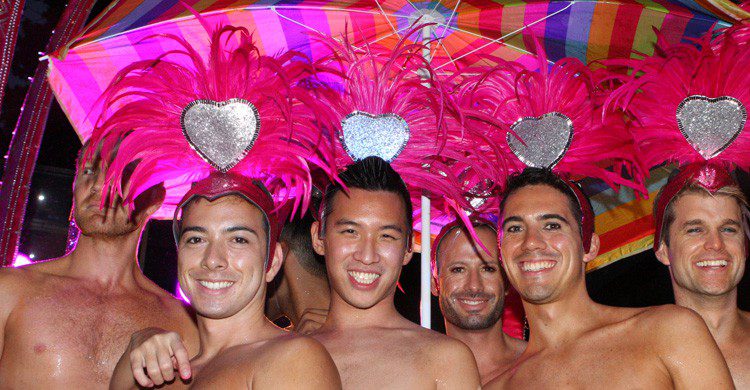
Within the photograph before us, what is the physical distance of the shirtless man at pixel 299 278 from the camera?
5.09 m

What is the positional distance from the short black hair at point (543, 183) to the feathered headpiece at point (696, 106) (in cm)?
36

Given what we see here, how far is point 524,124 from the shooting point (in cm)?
403

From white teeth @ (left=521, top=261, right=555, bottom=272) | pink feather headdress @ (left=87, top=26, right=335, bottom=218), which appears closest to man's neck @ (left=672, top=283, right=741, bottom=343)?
white teeth @ (left=521, top=261, right=555, bottom=272)

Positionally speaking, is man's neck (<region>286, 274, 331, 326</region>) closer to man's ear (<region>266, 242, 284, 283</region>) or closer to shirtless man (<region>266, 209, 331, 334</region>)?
shirtless man (<region>266, 209, 331, 334</region>)

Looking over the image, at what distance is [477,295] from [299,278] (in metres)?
1.07

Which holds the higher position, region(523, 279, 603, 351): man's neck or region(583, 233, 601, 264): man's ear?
region(583, 233, 601, 264): man's ear

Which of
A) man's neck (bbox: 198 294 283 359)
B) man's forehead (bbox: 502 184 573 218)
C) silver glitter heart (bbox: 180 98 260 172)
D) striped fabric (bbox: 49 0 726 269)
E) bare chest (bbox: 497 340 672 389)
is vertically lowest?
bare chest (bbox: 497 340 672 389)

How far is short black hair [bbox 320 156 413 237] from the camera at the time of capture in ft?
12.6

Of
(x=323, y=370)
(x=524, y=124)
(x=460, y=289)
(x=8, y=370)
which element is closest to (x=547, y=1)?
(x=524, y=124)

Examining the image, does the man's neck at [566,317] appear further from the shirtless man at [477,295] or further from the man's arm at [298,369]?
the man's arm at [298,369]

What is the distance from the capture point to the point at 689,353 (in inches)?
131

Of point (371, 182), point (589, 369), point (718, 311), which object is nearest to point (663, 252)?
point (718, 311)

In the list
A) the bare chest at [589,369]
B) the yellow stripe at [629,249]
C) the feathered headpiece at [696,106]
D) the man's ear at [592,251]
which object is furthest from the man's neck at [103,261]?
the yellow stripe at [629,249]

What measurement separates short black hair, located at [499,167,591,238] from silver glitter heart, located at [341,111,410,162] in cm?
51
